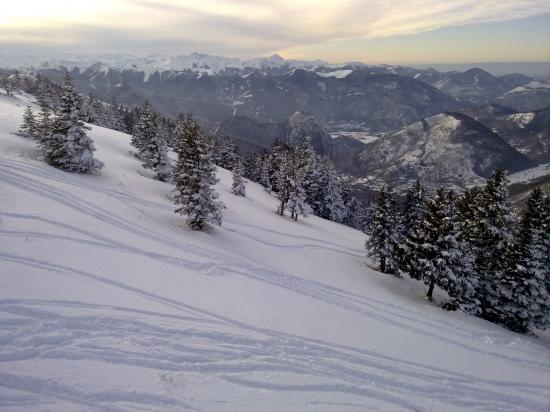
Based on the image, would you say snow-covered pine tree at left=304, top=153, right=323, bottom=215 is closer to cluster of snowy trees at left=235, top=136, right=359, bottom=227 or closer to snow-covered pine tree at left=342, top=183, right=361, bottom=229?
cluster of snowy trees at left=235, top=136, right=359, bottom=227

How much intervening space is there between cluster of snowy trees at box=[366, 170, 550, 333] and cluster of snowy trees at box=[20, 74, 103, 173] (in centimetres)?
3126

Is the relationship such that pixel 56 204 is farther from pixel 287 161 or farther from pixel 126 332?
A: pixel 287 161

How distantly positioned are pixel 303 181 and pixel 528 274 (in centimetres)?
3963

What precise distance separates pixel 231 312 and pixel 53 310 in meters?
7.17

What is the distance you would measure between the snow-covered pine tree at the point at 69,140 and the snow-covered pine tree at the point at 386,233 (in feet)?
93.9

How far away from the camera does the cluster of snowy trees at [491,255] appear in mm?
28422

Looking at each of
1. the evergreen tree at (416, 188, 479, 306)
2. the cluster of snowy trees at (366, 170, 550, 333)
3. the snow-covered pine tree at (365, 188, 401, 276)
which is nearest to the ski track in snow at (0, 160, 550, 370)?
the evergreen tree at (416, 188, 479, 306)

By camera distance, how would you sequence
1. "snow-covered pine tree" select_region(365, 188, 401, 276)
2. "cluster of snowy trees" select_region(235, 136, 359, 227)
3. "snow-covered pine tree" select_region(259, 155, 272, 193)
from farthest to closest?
"snow-covered pine tree" select_region(259, 155, 272, 193) → "cluster of snowy trees" select_region(235, 136, 359, 227) → "snow-covered pine tree" select_region(365, 188, 401, 276)

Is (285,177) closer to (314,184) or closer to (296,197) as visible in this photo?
(296,197)

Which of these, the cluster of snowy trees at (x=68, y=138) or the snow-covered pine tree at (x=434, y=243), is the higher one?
the cluster of snowy trees at (x=68, y=138)

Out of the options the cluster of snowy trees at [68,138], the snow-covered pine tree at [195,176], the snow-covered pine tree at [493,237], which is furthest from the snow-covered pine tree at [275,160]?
the snow-covered pine tree at [493,237]

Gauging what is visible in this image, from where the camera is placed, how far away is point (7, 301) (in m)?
13.5

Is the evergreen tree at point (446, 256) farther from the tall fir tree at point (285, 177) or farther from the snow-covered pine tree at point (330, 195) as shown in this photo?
the snow-covered pine tree at point (330, 195)

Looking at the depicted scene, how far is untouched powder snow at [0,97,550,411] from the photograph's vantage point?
1111 centimetres
